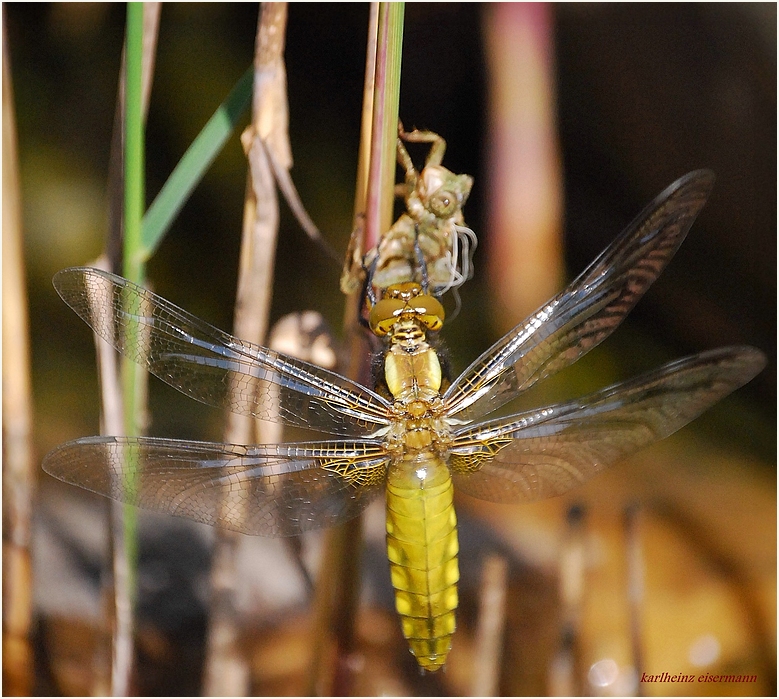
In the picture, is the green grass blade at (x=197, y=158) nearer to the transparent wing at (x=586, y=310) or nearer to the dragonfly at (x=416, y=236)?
the dragonfly at (x=416, y=236)

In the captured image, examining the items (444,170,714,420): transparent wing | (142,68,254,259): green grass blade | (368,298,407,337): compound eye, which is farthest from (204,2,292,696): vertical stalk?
(444,170,714,420): transparent wing

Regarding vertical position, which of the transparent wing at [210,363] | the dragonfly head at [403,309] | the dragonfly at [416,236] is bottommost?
the transparent wing at [210,363]

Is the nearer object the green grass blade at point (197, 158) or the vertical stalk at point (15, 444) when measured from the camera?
the green grass blade at point (197, 158)

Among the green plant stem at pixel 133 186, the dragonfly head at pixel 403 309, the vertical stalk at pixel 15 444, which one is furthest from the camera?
the vertical stalk at pixel 15 444

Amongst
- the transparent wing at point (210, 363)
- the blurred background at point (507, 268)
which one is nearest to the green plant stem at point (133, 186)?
the transparent wing at point (210, 363)

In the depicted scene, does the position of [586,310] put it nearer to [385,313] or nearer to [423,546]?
[385,313]

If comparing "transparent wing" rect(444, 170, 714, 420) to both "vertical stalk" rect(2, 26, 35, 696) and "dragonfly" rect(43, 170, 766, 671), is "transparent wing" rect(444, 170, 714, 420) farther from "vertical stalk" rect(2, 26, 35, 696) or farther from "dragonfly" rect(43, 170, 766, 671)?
"vertical stalk" rect(2, 26, 35, 696)
